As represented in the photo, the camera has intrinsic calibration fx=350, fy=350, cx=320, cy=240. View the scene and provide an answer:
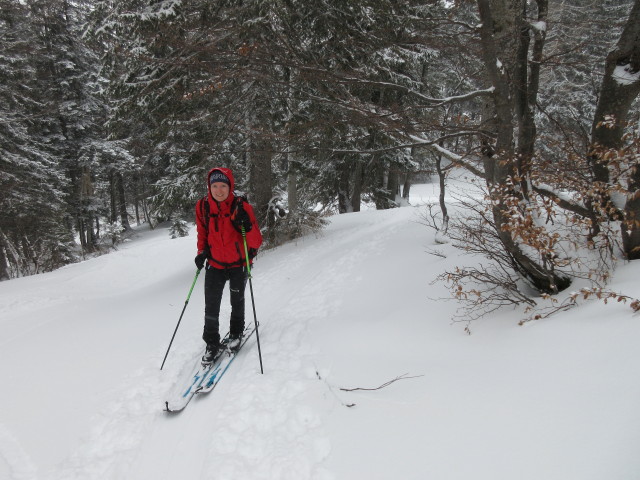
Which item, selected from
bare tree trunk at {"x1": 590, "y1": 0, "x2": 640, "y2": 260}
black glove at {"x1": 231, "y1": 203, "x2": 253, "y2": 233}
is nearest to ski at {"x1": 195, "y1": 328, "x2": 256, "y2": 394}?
black glove at {"x1": 231, "y1": 203, "x2": 253, "y2": 233}

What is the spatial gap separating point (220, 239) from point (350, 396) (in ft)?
8.28

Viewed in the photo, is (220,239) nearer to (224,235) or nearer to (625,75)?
(224,235)

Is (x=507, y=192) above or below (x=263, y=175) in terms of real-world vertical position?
below

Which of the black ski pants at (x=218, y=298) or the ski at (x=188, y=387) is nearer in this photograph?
the ski at (x=188, y=387)

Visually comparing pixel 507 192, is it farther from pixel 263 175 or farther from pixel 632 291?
pixel 263 175

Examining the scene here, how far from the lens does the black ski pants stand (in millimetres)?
4637

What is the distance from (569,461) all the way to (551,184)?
3.21 meters

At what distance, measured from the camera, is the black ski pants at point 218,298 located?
4637mm

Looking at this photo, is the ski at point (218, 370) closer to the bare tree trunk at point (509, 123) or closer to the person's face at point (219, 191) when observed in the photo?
the person's face at point (219, 191)

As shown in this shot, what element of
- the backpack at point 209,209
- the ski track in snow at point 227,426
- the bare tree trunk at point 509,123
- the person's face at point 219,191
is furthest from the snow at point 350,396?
the person's face at point 219,191

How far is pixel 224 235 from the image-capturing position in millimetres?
4578

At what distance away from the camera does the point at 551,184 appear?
4.11m

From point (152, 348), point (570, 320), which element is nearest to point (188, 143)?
point (152, 348)

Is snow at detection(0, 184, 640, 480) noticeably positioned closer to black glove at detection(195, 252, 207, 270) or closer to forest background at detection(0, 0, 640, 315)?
forest background at detection(0, 0, 640, 315)
